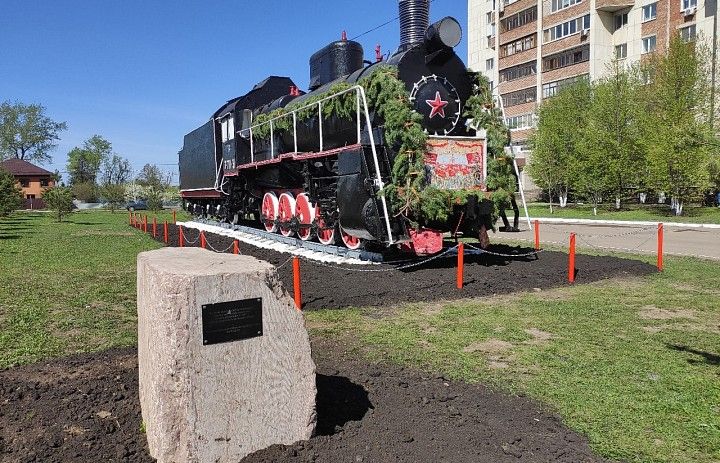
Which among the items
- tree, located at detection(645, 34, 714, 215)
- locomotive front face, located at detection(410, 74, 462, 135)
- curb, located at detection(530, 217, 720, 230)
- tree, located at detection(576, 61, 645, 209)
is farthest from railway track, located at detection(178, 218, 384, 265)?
tree, located at detection(576, 61, 645, 209)

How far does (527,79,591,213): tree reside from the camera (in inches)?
1496

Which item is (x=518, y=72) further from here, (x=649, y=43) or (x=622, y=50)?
(x=649, y=43)

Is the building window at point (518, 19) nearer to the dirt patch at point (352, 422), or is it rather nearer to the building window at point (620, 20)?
the building window at point (620, 20)

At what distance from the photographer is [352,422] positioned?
3887 mm

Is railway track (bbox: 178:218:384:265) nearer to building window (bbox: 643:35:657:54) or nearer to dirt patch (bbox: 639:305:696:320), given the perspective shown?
dirt patch (bbox: 639:305:696:320)

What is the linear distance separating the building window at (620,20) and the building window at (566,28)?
232 cm

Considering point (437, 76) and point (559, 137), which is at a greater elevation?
point (559, 137)

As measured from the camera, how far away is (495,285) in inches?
348

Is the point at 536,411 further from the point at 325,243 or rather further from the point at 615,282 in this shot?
the point at 325,243

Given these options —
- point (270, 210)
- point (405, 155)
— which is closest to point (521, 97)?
point (270, 210)

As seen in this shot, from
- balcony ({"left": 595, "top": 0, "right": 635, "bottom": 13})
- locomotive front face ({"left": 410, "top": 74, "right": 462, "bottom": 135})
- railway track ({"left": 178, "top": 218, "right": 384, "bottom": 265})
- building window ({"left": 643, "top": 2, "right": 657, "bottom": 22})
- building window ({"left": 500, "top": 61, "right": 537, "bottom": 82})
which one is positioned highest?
balcony ({"left": 595, "top": 0, "right": 635, "bottom": 13})

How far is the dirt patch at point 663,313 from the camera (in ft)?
22.8

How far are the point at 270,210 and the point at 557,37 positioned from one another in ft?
145

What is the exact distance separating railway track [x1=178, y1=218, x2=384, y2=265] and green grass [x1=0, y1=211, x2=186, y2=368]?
11.2 ft
